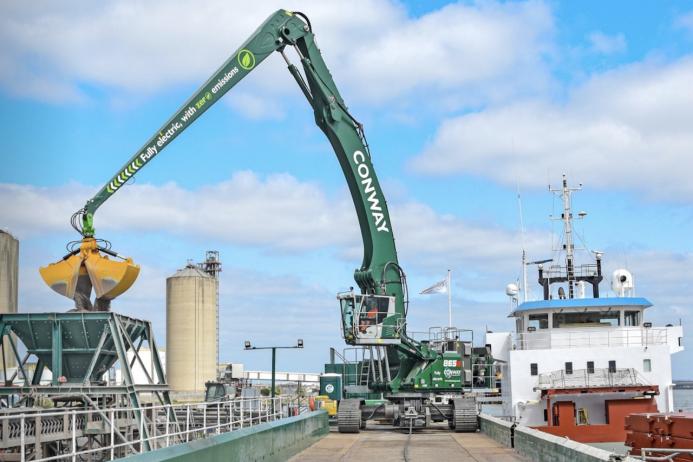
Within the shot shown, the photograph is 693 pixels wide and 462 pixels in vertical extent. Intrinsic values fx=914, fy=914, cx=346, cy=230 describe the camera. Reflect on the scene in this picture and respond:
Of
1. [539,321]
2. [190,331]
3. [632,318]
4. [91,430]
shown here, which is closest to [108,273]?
[91,430]

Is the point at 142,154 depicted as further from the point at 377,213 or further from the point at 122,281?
the point at 377,213

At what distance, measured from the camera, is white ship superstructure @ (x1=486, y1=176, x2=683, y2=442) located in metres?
33.2

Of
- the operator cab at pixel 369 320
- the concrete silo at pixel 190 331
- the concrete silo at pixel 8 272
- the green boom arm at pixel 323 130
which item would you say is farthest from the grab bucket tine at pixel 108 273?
the concrete silo at pixel 190 331

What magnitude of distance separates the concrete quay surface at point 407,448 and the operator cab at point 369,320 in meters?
3.15

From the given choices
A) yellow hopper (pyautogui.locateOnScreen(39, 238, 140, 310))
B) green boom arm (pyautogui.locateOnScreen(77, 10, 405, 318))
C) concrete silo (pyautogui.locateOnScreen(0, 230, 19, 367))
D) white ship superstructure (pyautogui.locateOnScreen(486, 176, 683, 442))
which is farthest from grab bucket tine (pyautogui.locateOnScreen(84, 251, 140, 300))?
concrete silo (pyautogui.locateOnScreen(0, 230, 19, 367))

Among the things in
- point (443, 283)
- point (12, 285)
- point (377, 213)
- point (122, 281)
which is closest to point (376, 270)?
point (377, 213)

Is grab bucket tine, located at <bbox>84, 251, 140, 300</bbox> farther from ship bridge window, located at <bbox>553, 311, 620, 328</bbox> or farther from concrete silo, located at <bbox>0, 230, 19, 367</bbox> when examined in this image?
concrete silo, located at <bbox>0, 230, 19, 367</bbox>

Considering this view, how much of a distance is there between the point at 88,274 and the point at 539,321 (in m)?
18.5

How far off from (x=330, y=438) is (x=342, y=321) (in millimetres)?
4183

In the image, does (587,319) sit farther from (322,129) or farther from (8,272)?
(8,272)

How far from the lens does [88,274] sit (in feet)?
97.4

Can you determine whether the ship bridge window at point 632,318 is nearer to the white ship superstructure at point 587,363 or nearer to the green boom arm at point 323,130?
the white ship superstructure at point 587,363

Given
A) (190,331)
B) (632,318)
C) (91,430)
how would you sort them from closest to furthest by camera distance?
(91,430)
(632,318)
(190,331)

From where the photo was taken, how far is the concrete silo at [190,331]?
81750 mm
